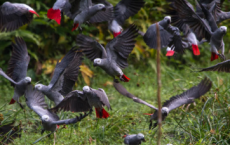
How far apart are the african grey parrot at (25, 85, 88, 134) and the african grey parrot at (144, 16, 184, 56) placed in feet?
2.18

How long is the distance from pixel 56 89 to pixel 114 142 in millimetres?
782

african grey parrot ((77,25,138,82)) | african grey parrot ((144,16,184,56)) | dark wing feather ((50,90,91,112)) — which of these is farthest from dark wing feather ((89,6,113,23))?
dark wing feather ((50,90,91,112))

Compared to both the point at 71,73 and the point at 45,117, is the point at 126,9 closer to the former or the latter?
the point at 71,73

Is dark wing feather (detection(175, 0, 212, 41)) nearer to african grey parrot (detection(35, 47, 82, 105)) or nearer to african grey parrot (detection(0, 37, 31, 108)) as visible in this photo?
african grey parrot (detection(35, 47, 82, 105))

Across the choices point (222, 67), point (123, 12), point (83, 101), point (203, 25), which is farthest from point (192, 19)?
point (83, 101)

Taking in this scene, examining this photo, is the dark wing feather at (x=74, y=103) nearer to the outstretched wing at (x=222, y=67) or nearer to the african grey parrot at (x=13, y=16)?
the african grey parrot at (x=13, y=16)

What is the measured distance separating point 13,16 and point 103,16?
2.28 feet

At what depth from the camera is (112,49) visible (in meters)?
2.21

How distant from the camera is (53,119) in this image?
86.5 inches

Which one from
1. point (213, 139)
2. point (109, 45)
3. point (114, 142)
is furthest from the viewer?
point (114, 142)

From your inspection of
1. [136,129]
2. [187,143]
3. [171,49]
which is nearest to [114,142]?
[136,129]

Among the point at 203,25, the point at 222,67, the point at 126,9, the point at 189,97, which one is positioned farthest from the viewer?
the point at 189,97

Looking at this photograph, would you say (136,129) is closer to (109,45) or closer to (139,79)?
(109,45)

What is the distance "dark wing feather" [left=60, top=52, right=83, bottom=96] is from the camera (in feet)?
7.47
